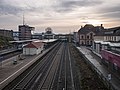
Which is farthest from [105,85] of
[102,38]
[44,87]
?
[102,38]

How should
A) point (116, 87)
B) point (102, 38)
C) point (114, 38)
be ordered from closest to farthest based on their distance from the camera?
point (116, 87), point (114, 38), point (102, 38)

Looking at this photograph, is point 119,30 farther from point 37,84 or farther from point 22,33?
point 22,33

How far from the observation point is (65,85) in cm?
2162

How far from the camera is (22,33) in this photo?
139 m

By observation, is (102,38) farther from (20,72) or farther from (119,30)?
(20,72)

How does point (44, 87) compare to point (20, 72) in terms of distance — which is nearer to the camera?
point (44, 87)

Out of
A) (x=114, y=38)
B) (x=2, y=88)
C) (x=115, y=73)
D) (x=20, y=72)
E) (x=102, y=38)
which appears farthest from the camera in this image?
(x=102, y=38)

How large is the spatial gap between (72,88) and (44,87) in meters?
2.89

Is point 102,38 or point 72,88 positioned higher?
point 102,38

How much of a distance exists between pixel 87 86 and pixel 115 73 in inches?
184

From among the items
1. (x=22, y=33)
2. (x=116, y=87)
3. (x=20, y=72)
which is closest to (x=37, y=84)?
(x=20, y=72)

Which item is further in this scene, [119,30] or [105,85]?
[119,30]

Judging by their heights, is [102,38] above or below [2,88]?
above

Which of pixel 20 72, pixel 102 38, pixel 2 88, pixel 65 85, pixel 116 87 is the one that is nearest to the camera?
pixel 116 87
